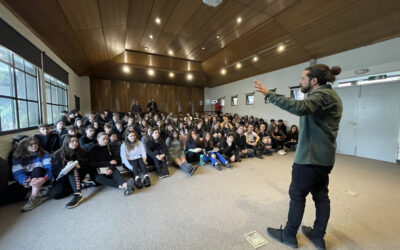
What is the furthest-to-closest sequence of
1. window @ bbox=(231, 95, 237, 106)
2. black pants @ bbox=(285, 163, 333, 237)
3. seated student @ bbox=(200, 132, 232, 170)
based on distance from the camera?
window @ bbox=(231, 95, 237, 106)
seated student @ bbox=(200, 132, 232, 170)
black pants @ bbox=(285, 163, 333, 237)

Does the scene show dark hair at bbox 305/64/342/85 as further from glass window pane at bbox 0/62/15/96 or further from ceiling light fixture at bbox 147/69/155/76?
ceiling light fixture at bbox 147/69/155/76

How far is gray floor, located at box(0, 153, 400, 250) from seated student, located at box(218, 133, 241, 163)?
1.10m

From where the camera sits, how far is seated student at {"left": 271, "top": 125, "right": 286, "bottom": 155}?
5.46 meters

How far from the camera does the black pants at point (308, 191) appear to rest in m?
1.32

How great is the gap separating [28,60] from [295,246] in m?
5.90

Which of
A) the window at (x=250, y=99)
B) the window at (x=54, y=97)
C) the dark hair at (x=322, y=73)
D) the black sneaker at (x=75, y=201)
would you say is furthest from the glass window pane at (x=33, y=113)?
the window at (x=250, y=99)

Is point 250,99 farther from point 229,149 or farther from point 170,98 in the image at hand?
point 170,98

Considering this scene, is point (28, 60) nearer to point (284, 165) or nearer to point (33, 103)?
point (33, 103)

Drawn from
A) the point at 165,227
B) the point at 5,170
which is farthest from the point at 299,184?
the point at 5,170

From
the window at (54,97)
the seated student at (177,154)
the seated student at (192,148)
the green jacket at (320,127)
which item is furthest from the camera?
the window at (54,97)

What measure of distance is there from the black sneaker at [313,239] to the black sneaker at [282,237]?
7.8 inches

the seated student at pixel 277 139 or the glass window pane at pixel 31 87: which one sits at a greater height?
the glass window pane at pixel 31 87

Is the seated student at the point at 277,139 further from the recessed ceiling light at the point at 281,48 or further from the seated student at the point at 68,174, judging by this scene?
the seated student at the point at 68,174

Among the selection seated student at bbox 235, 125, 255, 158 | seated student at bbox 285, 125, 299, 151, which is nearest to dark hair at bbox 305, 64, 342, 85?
seated student at bbox 235, 125, 255, 158
